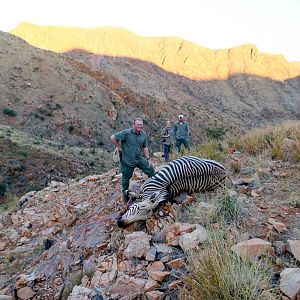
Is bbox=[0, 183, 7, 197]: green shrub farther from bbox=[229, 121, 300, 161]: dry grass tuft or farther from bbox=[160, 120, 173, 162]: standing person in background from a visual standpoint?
bbox=[229, 121, 300, 161]: dry grass tuft

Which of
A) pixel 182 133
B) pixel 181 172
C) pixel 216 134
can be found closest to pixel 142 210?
pixel 181 172

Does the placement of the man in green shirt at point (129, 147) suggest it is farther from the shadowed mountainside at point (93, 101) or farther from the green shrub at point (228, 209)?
the shadowed mountainside at point (93, 101)

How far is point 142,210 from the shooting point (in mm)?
5309

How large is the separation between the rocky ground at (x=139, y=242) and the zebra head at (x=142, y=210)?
0.33ft

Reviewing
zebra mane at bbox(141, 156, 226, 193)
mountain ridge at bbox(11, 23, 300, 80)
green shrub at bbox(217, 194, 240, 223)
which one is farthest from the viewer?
mountain ridge at bbox(11, 23, 300, 80)

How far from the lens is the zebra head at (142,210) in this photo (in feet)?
17.3

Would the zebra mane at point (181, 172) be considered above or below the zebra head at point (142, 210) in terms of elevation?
above

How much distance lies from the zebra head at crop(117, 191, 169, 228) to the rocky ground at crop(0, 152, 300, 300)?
0.10 metres

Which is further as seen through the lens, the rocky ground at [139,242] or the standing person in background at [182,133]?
the standing person in background at [182,133]

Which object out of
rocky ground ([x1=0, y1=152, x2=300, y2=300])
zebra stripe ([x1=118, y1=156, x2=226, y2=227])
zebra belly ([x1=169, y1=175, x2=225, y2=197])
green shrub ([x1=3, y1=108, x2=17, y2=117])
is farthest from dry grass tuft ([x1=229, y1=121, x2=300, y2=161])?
green shrub ([x1=3, y1=108, x2=17, y2=117])

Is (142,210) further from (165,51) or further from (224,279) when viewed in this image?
(165,51)

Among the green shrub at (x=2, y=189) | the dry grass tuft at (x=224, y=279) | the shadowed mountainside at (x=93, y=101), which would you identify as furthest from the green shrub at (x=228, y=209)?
the shadowed mountainside at (x=93, y=101)

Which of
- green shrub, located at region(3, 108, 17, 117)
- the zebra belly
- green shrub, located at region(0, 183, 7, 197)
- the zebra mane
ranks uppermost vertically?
the zebra mane

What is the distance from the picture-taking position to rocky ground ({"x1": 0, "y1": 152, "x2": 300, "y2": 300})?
3.97 m
